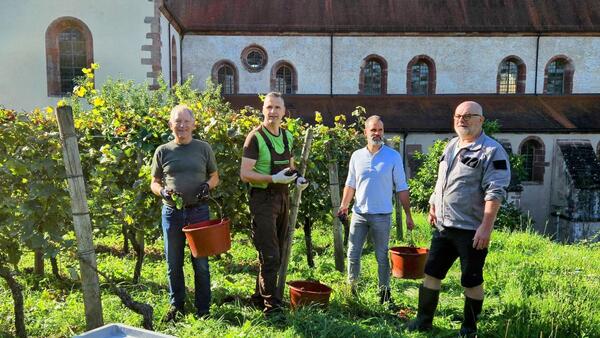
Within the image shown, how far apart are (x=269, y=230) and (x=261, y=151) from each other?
647 mm

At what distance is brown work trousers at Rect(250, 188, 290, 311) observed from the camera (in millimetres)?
3908

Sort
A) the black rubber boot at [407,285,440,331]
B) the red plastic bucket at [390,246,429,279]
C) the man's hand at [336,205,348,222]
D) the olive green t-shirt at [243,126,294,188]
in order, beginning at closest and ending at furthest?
the olive green t-shirt at [243,126,294,188]
the black rubber boot at [407,285,440,331]
the red plastic bucket at [390,246,429,279]
the man's hand at [336,205,348,222]

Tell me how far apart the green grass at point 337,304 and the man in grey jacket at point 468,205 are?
1.11 ft

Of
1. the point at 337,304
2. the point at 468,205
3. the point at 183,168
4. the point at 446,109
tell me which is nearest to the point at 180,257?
the point at 183,168

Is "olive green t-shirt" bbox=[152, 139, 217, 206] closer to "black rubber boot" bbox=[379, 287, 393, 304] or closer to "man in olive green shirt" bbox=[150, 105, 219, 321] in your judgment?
"man in olive green shirt" bbox=[150, 105, 219, 321]

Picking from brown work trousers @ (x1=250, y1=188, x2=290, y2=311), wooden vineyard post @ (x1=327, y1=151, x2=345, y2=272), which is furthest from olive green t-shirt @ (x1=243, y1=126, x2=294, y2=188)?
wooden vineyard post @ (x1=327, y1=151, x2=345, y2=272)

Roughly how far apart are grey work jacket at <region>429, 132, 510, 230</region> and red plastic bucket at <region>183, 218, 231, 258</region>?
1.70 meters

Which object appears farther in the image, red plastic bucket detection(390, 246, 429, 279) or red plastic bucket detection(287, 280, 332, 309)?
red plastic bucket detection(390, 246, 429, 279)

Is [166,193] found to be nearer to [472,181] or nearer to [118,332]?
[118,332]

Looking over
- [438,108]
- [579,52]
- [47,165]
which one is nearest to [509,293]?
[47,165]

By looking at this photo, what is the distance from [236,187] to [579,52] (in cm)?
1749

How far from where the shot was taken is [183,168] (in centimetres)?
376

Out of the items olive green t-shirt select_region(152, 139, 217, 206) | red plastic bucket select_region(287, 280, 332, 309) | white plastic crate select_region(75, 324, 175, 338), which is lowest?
red plastic bucket select_region(287, 280, 332, 309)

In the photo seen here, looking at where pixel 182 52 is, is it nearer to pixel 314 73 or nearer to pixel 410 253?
pixel 314 73
